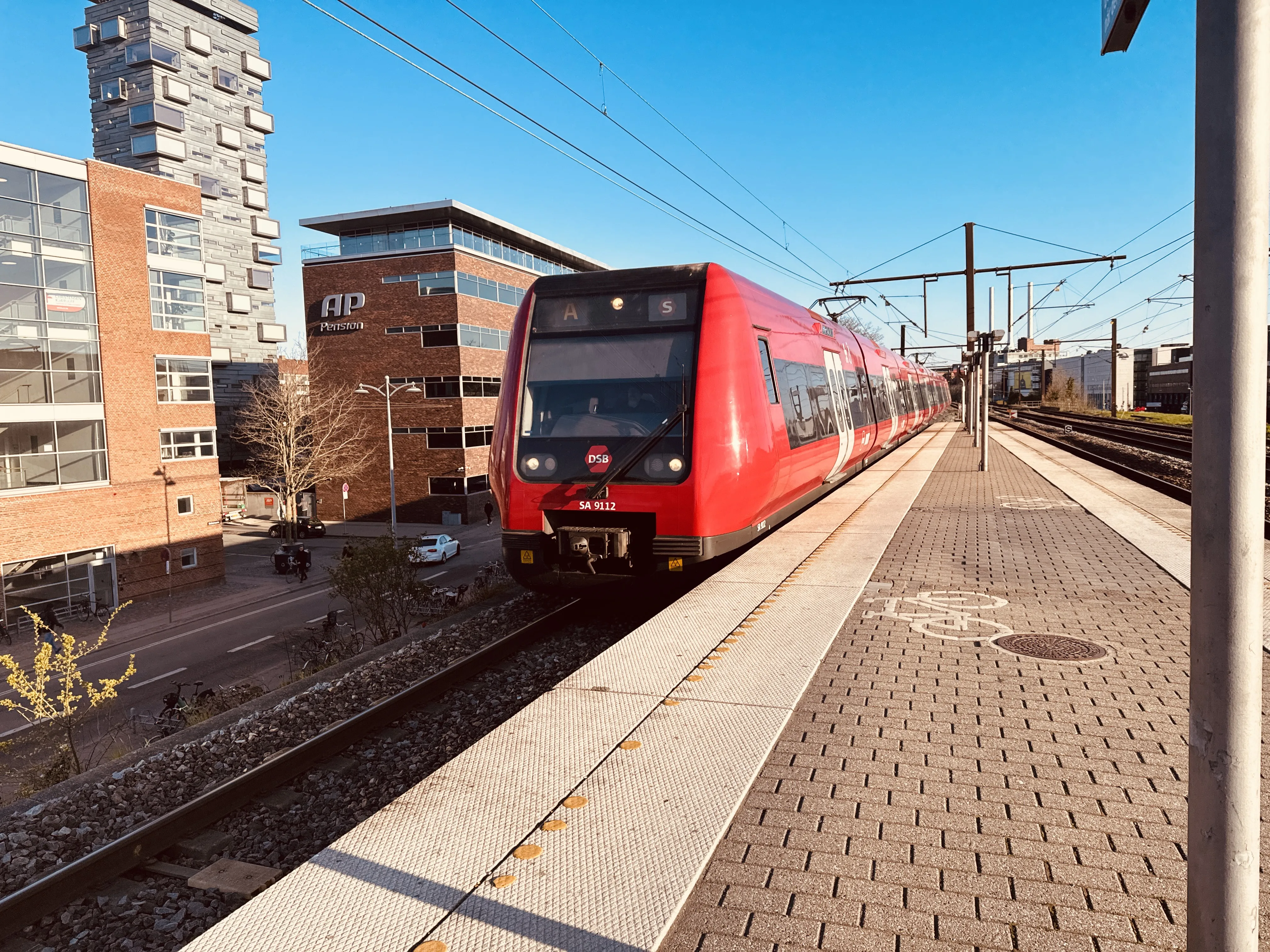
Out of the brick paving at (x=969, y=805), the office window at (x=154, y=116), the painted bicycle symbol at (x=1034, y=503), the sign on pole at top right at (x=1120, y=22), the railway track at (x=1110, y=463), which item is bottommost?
the brick paving at (x=969, y=805)

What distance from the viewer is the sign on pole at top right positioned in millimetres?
2242

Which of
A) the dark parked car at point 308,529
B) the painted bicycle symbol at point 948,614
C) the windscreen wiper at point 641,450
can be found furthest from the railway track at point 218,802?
the dark parked car at point 308,529

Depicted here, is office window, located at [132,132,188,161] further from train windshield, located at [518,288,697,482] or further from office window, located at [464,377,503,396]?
train windshield, located at [518,288,697,482]

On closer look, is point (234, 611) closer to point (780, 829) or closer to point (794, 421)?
point (794, 421)

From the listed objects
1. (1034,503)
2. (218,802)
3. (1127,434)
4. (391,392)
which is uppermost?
(391,392)

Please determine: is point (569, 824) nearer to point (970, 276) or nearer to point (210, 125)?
point (970, 276)

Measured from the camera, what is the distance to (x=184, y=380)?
94.1 ft

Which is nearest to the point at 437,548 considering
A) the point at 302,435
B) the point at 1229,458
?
the point at 302,435

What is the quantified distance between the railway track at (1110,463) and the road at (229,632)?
1771 centimetres

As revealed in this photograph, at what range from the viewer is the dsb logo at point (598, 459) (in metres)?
8.06

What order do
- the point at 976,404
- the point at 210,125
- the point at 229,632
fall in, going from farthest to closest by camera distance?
the point at 210,125, the point at 976,404, the point at 229,632

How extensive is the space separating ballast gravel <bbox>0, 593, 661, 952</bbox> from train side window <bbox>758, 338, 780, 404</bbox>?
10.0 feet

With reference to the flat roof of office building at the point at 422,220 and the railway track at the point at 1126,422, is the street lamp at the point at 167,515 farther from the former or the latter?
the railway track at the point at 1126,422

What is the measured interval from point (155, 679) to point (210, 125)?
2746 inches
